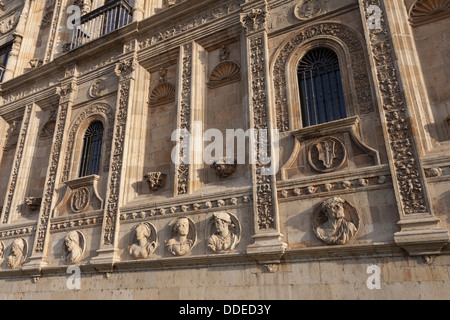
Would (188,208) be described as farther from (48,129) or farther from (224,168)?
(48,129)

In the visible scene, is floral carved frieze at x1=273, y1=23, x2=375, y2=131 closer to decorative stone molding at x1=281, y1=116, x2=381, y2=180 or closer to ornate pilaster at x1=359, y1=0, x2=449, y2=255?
ornate pilaster at x1=359, y1=0, x2=449, y2=255

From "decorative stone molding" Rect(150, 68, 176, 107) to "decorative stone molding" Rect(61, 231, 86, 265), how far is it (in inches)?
186

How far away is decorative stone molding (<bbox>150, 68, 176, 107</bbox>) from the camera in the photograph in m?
11.0

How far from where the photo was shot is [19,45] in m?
16.9

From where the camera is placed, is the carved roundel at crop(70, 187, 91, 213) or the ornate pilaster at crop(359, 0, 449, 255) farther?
the carved roundel at crop(70, 187, 91, 213)

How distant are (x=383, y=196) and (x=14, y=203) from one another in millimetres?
12403

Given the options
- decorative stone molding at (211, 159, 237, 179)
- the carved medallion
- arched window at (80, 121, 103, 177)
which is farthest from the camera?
arched window at (80, 121, 103, 177)

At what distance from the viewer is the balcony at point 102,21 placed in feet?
42.7

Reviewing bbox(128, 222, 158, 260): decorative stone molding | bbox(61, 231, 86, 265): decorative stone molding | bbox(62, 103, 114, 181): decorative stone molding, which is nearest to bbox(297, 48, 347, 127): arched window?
bbox(128, 222, 158, 260): decorative stone molding

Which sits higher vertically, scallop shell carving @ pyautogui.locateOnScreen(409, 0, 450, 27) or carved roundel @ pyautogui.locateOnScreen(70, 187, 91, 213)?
scallop shell carving @ pyautogui.locateOnScreen(409, 0, 450, 27)

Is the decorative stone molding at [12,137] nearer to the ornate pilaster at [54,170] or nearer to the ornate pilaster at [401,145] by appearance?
the ornate pilaster at [54,170]

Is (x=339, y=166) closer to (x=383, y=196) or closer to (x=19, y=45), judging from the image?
(x=383, y=196)
